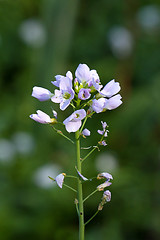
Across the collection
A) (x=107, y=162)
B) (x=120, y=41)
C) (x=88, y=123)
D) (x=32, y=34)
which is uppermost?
(x=120, y=41)

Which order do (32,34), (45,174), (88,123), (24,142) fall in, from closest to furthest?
(45,174) → (24,142) → (88,123) → (32,34)

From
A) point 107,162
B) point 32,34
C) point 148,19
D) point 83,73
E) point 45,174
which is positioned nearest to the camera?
point 83,73

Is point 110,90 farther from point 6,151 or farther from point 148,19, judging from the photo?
point 148,19

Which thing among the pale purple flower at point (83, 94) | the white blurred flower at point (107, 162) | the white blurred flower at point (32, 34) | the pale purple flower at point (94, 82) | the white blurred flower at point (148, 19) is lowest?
the white blurred flower at point (107, 162)

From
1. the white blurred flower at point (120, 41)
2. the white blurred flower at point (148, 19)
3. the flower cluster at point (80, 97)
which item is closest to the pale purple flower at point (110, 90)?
the flower cluster at point (80, 97)

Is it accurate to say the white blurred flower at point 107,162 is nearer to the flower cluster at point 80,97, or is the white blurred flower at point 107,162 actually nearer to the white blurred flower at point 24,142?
the white blurred flower at point 24,142

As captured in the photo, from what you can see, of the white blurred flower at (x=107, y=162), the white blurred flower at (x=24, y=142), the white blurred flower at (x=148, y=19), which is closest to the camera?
the white blurred flower at (x=107, y=162)

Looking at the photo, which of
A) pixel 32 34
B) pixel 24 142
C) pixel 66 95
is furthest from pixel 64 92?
pixel 32 34
